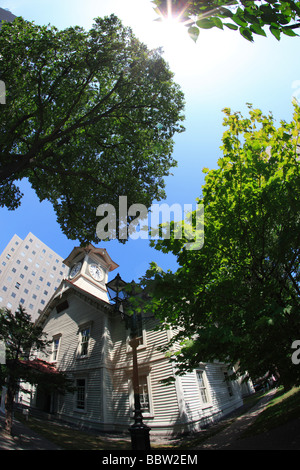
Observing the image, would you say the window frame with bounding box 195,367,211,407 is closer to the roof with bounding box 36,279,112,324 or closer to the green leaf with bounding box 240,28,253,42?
the roof with bounding box 36,279,112,324

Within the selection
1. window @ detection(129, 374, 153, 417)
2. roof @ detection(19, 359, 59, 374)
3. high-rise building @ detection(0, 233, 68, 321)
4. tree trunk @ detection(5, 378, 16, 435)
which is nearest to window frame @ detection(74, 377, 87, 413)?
roof @ detection(19, 359, 59, 374)

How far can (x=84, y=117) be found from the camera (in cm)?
1028

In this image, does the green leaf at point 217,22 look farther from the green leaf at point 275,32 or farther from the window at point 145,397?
the window at point 145,397

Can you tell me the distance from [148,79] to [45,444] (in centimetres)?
1640

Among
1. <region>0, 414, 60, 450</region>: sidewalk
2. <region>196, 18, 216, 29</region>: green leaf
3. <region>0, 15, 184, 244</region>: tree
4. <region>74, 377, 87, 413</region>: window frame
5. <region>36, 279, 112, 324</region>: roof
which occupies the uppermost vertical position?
<region>0, 15, 184, 244</region>: tree

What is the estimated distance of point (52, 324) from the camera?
19.9 meters

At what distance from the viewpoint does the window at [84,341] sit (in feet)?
52.0

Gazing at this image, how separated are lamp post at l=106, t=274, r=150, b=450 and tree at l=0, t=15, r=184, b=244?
5944mm

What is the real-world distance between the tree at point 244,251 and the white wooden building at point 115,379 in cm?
631

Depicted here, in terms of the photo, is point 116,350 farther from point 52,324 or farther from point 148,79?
point 148,79

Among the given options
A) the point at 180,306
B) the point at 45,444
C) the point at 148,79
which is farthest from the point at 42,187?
the point at 45,444

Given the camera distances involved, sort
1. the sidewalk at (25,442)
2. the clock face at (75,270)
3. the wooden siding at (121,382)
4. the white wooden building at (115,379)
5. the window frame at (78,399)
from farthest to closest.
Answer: the clock face at (75,270) < the window frame at (78,399) < the white wooden building at (115,379) < the wooden siding at (121,382) < the sidewalk at (25,442)

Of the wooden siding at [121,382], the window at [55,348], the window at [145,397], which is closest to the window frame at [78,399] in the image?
the wooden siding at [121,382]

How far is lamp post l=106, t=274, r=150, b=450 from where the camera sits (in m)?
4.96
